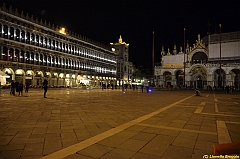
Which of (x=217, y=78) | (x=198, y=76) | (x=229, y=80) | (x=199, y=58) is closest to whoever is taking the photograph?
(x=229, y=80)

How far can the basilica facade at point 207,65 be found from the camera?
52.7 meters

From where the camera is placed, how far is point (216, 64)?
2116 inches

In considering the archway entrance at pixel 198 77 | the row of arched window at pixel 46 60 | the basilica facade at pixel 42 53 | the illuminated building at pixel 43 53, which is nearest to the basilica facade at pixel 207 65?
the archway entrance at pixel 198 77

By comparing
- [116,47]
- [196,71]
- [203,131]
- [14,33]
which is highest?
[116,47]

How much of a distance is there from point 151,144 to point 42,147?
2442 mm

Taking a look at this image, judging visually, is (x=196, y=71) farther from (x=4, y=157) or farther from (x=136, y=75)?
(x=4, y=157)

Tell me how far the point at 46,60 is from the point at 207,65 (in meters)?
44.1

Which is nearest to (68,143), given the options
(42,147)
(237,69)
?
(42,147)

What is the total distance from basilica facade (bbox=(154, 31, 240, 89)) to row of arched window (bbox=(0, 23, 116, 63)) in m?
23.5

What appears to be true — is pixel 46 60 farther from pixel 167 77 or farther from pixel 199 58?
pixel 199 58

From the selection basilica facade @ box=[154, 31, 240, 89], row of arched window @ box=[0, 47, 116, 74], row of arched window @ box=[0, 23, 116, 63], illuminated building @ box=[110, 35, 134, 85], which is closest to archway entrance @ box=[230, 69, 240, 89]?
basilica facade @ box=[154, 31, 240, 89]

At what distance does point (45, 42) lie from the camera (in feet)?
163

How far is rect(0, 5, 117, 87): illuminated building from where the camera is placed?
3947cm

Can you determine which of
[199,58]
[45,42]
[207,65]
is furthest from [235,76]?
[45,42]
